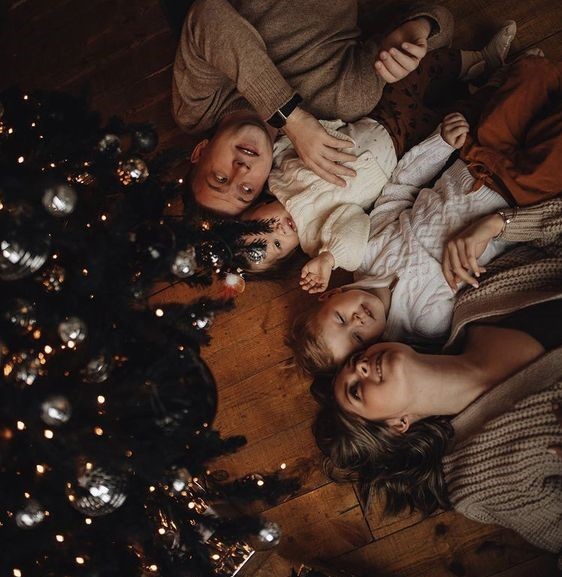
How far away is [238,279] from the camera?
4.97 ft

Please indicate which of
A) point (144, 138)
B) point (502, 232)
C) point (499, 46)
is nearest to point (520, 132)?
point (502, 232)

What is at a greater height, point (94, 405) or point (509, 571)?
point (94, 405)

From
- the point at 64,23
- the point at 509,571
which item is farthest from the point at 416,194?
the point at 64,23

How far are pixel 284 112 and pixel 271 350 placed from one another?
73cm

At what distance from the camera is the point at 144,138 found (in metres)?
0.98

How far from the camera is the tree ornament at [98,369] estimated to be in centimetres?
83

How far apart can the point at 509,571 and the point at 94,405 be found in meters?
1.27

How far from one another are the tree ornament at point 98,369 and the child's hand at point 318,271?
825mm

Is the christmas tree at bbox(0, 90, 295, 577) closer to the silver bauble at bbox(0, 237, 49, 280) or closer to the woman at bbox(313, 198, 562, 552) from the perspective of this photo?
the silver bauble at bbox(0, 237, 49, 280)

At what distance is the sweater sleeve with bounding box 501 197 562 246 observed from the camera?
138cm

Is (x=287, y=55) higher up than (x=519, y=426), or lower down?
higher up

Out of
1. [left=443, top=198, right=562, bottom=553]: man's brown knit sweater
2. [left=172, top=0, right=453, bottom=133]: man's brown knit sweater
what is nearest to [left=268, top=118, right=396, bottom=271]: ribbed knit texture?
[left=172, top=0, right=453, bottom=133]: man's brown knit sweater

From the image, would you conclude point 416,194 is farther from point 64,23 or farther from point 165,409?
point 64,23

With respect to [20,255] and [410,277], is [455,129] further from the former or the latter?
[20,255]
